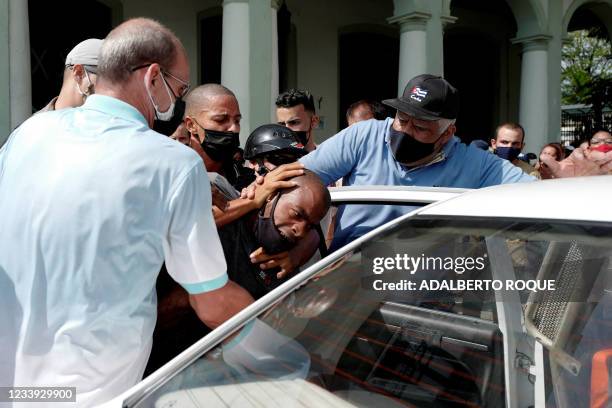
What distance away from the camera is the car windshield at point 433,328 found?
1.46 metres

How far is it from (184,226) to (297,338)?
0.43 metres

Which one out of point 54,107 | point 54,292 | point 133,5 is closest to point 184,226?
point 54,292

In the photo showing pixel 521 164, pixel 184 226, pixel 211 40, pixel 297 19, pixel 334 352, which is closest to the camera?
pixel 184 226

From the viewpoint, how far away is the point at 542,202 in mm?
1583

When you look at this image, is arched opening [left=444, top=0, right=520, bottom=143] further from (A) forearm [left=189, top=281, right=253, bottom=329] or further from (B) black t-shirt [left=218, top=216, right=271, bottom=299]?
(A) forearm [left=189, top=281, right=253, bottom=329]

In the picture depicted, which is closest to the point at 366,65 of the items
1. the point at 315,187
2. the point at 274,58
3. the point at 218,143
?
the point at 274,58

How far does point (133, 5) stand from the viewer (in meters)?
9.38

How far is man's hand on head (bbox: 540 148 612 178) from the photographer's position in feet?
10.9

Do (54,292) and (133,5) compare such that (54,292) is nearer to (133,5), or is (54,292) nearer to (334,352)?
(334,352)

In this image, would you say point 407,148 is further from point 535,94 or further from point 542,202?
point 535,94

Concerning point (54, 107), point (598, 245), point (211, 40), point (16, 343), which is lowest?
point (16, 343)

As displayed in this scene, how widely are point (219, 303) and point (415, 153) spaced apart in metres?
1.54

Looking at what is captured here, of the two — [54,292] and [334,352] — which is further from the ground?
[54,292]

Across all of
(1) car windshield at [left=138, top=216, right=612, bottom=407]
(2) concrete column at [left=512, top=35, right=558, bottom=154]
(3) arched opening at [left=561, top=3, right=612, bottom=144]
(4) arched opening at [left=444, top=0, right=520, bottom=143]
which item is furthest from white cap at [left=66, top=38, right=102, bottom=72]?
(4) arched opening at [left=444, top=0, right=520, bottom=143]
